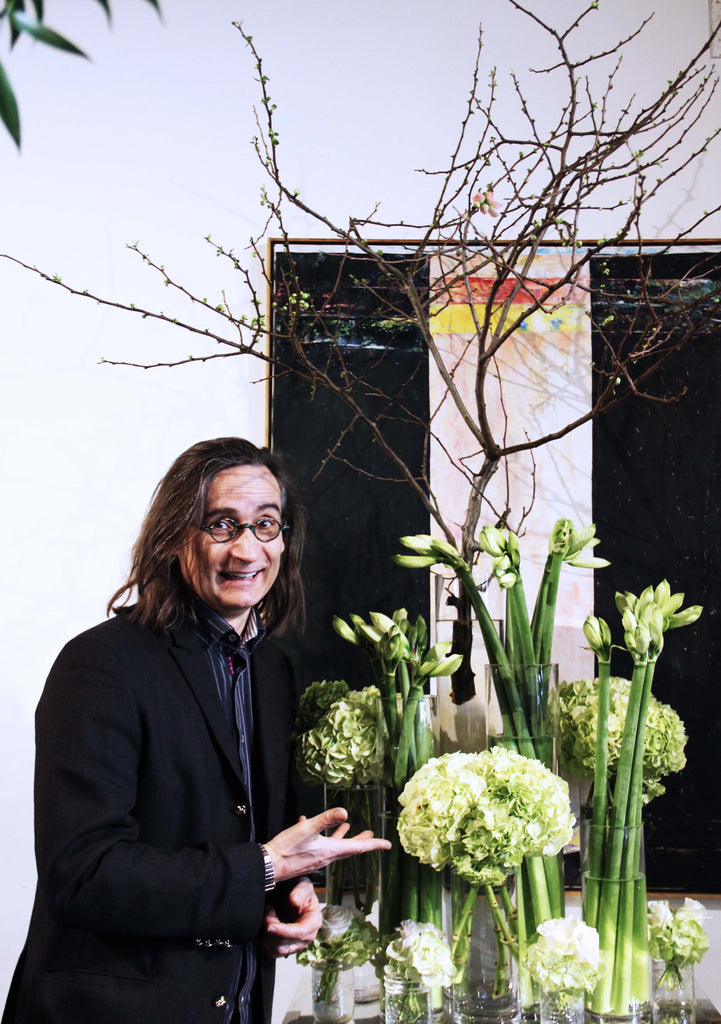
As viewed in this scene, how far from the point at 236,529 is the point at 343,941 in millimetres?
665

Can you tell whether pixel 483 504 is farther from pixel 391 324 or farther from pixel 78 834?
pixel 78 834

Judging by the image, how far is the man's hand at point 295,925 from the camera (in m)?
1.48

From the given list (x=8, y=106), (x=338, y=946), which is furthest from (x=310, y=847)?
(x=8, y=106)

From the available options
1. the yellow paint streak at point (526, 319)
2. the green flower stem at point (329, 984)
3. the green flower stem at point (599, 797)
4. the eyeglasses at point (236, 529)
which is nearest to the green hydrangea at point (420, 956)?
the green flower stem at point (329, 984)

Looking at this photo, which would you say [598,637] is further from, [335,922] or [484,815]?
[335,922]

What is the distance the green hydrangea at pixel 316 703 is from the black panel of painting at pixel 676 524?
79cm

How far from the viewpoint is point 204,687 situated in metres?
1.57

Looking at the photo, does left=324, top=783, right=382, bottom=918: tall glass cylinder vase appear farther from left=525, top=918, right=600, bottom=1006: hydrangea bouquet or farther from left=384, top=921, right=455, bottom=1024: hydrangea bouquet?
left=525, top=918, right=600, bottom=1006: hydrangea bouquet

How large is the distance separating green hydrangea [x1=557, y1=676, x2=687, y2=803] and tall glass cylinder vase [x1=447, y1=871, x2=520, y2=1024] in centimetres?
26

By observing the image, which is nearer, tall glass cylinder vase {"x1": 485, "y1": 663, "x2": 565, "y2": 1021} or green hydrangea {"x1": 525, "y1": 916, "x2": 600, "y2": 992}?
green hydrangea {"x1": 525, "y1": 916, "x2": 600, "y2": 992}

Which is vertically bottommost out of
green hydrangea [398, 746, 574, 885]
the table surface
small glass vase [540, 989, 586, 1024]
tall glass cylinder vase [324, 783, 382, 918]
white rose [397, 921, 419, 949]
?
the table surface

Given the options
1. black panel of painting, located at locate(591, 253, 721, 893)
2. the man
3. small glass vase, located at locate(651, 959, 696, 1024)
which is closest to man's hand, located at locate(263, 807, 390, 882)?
the man

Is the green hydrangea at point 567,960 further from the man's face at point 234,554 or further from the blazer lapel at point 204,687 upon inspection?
the man's face at point 234,554

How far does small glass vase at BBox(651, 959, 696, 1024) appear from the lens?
4.64 feet
